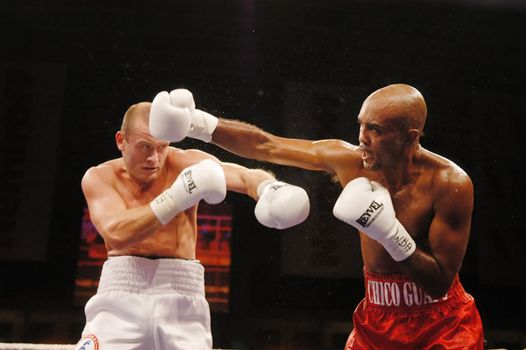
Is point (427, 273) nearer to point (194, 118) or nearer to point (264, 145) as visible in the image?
point (264, 145)

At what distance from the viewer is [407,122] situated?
2.21 metres

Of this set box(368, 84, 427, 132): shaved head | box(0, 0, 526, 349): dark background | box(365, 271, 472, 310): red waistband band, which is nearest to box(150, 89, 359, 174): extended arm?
box(368, 84, 427, 132): shaved head

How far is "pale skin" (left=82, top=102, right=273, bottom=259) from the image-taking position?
89.3 inches

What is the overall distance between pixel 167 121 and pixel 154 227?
372 mm

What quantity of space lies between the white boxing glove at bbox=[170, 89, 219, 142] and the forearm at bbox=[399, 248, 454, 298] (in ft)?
2.78

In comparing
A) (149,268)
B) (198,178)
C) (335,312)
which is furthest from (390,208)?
(335,312)

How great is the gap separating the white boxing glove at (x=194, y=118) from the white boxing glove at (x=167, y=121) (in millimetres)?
48

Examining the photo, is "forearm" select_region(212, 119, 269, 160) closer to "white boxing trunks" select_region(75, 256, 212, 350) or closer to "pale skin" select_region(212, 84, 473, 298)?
"pale skin" select_region(212, 84, 473, 298)

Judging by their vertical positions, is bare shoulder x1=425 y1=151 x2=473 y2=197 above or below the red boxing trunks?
above

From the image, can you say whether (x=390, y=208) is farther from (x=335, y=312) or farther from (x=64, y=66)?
(x=64, y=66)

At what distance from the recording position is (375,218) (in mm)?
1964

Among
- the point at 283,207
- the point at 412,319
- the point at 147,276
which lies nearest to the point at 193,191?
the point at 283,207

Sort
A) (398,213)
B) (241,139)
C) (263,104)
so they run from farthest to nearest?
(263,104), (241,139), (398,213)

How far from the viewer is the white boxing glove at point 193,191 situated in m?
2.03
